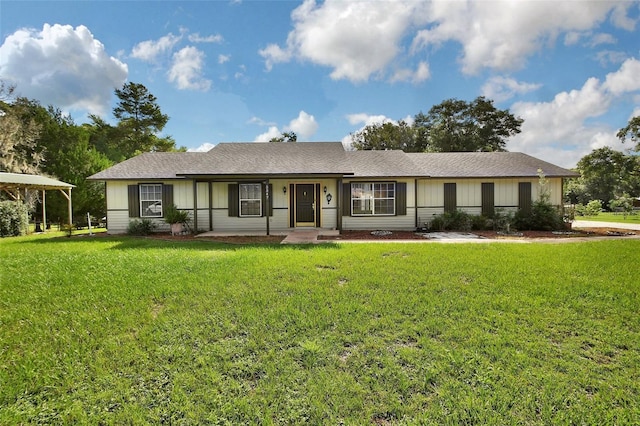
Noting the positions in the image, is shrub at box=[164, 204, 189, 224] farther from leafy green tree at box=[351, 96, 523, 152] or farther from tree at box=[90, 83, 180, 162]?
leafy green tree at box=[351, 96, 523, 152]

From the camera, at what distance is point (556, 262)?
706 cm

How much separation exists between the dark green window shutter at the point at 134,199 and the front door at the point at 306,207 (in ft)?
25.2

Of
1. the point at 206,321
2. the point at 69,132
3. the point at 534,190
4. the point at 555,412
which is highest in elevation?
the point at 69,132

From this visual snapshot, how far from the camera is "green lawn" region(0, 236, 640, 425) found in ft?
9.06

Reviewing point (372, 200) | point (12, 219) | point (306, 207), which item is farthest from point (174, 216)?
point (372, 200)

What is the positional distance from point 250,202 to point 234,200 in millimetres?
754

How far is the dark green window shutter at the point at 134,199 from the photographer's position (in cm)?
1413

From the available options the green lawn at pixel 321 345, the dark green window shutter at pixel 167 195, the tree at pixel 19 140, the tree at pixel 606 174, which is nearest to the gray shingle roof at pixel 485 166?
the green lawn at pixel 321 345

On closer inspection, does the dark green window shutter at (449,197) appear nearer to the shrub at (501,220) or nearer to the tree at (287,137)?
the shrub at (501,220)

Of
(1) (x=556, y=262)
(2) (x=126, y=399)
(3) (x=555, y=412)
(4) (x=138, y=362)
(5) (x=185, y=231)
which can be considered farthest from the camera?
(5) (x=185, y=231)

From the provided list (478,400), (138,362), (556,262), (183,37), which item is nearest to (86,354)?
(138,362)

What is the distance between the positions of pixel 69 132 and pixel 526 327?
115 ft

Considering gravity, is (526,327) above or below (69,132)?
below

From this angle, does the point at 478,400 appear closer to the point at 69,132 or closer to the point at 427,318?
the point at 427,318
